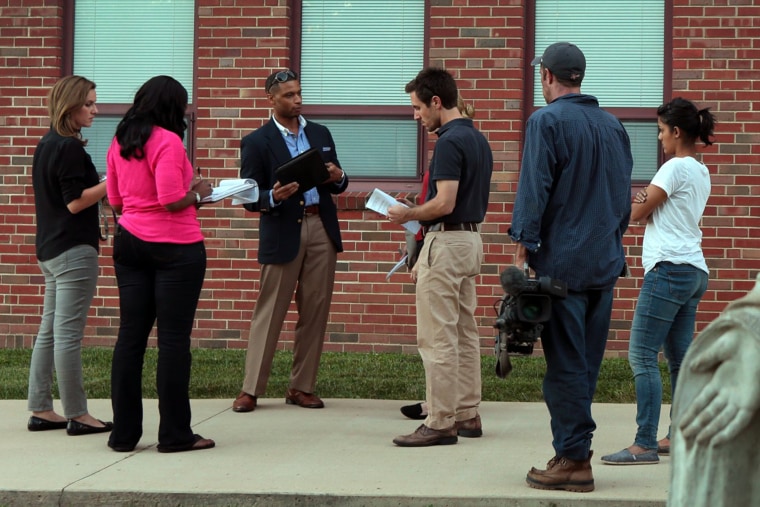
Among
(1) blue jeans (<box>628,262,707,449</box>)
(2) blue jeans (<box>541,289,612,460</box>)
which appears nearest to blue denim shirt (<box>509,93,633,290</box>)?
(2) blue jeans (<box>541,289,612,460</box>)

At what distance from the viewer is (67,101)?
22.2 ft

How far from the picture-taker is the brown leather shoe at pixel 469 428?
695 cm

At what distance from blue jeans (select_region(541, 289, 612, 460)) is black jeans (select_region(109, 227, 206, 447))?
6.68ft

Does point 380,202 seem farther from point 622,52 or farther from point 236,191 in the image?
point 622,52

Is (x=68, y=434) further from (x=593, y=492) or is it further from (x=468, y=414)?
(x=593, y=492)

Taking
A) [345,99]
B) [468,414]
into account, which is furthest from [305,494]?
→ [345,99]

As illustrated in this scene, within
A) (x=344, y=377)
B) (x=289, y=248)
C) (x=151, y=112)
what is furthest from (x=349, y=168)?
(x=151, y=112)

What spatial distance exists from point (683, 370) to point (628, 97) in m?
8.46

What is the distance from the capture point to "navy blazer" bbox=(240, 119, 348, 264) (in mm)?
7922

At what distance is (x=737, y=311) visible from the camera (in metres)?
2.63

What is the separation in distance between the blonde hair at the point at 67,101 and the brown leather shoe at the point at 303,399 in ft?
7.62


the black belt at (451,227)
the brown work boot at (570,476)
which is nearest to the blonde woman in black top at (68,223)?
the black belt at (451,227)

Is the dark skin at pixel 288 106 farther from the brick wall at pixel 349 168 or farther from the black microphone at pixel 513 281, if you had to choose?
the black microphone at pixel 513 281

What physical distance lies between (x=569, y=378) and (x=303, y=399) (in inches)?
120
